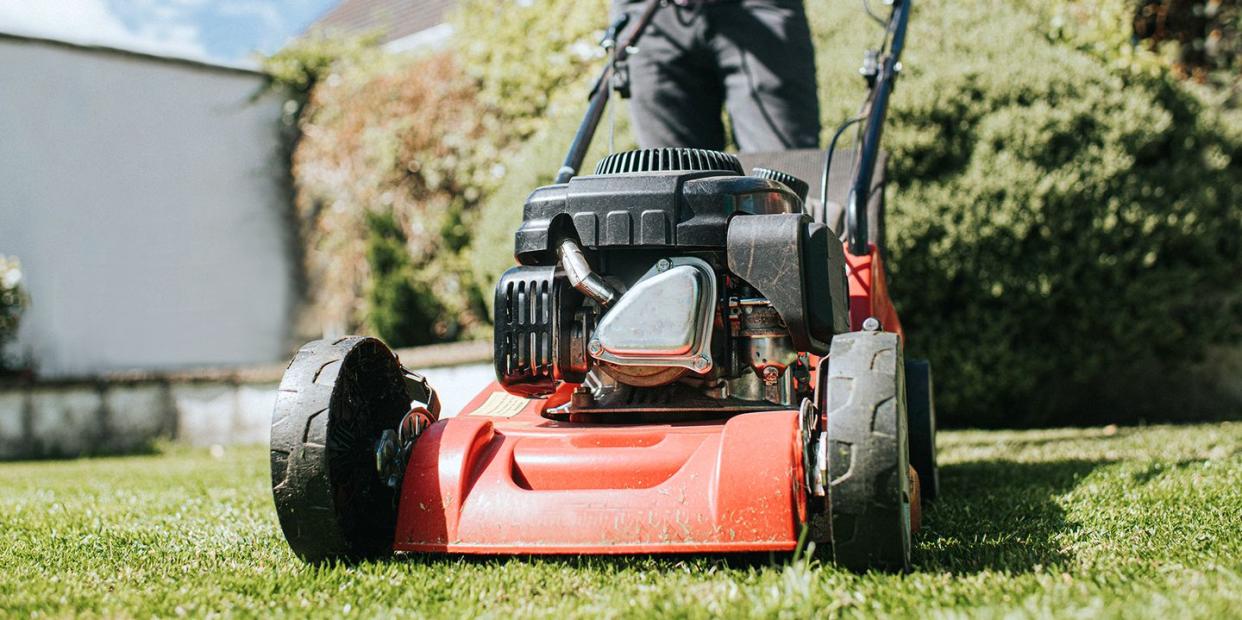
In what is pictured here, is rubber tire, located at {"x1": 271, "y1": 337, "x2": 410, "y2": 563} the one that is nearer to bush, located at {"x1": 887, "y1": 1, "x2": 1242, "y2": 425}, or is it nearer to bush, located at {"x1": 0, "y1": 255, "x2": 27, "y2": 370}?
bush, located at {"x1": 887, "y1": 1, "x2": 1242, "y2": 425}

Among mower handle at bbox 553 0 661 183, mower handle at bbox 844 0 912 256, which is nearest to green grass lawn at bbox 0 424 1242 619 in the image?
mower handle at bbox 844 0 912 256

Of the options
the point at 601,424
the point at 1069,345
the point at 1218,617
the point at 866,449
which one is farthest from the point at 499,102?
the point at 1218,617

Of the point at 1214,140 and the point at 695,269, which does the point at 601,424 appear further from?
the point at 1214,140

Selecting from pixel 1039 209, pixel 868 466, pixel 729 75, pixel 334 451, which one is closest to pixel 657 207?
pixel 868 466

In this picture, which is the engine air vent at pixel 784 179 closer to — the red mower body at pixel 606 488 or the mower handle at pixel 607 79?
the red mower body at pixel 606 488

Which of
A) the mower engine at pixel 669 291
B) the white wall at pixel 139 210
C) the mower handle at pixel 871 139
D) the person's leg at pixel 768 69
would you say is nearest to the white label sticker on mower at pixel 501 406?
the mower engine at pixel 669 291

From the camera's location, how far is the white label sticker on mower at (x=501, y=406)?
2723mm

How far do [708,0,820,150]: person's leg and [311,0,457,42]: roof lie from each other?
849cm

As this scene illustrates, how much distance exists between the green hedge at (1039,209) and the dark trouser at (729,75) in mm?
2074

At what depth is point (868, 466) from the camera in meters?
1.94

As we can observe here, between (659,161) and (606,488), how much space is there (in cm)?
68

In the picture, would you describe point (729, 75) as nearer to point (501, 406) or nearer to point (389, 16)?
point (501, 406)

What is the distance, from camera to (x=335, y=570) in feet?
7.11

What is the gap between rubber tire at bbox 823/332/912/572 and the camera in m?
1.94
